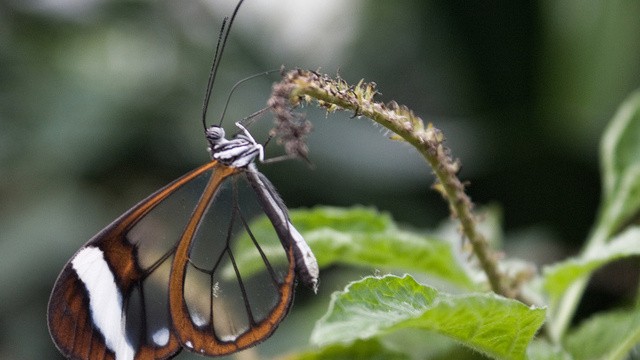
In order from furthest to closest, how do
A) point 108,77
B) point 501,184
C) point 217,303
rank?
point 108,77 → point 501,184 → point 217,303

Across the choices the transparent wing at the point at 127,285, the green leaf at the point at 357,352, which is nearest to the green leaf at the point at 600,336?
the green leaf at the point at 357,352

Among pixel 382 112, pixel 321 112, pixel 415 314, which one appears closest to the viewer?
pixel 415 314

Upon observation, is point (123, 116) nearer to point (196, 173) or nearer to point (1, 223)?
point (1, 223)

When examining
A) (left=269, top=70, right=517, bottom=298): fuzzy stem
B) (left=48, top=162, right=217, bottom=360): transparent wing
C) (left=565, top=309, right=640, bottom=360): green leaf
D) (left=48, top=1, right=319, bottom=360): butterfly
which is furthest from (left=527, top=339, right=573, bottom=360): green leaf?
(left=48, top=162, right=217, bottom=360): transparent wing

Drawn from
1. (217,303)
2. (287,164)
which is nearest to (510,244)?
(287,164)

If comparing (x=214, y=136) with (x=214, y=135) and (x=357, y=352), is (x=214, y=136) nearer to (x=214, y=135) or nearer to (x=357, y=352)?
(x=214, y=135)

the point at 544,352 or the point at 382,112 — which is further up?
the point at 382,112

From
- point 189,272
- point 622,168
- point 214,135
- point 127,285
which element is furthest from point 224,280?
point 622,168
